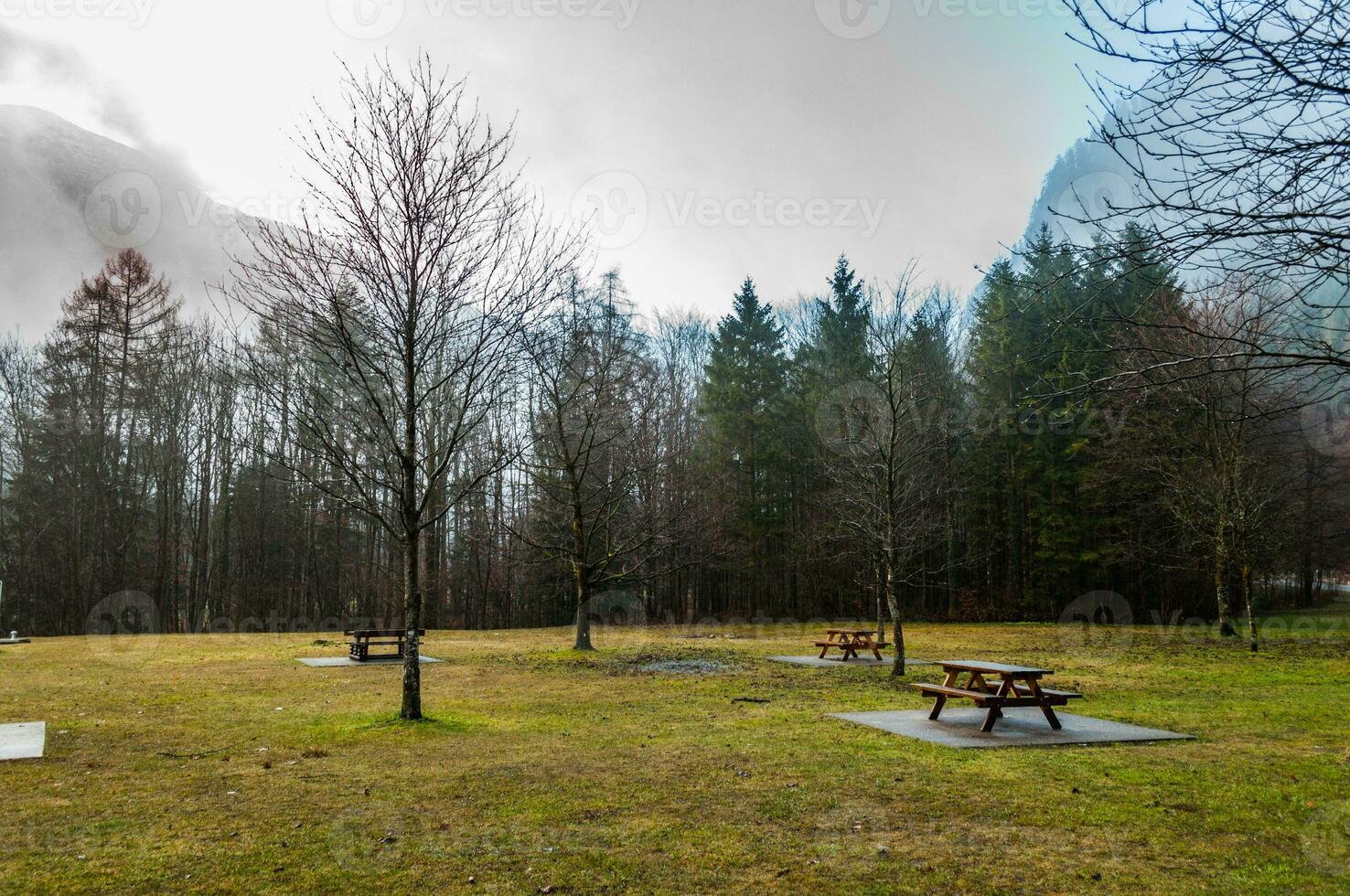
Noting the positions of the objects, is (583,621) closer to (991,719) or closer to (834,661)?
(834,661)

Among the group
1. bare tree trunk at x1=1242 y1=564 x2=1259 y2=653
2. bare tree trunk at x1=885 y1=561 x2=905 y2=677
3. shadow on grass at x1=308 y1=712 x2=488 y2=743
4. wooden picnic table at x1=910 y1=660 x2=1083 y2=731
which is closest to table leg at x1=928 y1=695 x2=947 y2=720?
wooden picnic table at x1=910 y1=660 x2=1083 y2=731

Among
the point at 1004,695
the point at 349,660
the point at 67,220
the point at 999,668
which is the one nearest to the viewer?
the point at 1004,695

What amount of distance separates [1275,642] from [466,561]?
25695 millimetres

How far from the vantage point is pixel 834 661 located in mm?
15570

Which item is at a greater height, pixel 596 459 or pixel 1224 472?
pixel 596 459

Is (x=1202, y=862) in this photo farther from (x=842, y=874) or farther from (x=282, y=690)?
(x=282, y=690)

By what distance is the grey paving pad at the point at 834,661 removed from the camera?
49.2 feet

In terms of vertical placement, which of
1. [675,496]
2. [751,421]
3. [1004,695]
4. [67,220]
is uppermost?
[67,220]

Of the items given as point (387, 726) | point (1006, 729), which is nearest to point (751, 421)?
point (1006, 729)

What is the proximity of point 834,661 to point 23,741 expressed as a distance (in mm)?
12071

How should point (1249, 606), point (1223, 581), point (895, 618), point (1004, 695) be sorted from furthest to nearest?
point (1223, 581) → point (1249, 606) → point (895, 618) → point (1004, 695)

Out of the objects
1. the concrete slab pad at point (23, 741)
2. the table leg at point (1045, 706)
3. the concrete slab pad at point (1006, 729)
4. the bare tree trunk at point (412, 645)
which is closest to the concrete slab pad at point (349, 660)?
the bare tree trunk at point (412, 645)

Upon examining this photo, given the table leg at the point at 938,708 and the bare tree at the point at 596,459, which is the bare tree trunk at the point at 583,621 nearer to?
the bare tree at the point at 596,459

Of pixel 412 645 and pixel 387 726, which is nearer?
pixel 387 726
